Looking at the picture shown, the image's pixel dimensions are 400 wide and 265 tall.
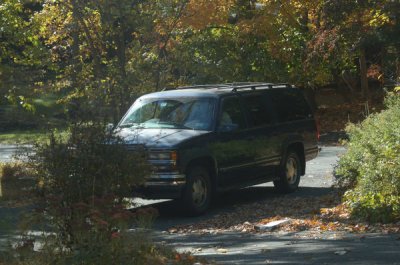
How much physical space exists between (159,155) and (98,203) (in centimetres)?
513

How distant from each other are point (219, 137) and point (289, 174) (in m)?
2.55

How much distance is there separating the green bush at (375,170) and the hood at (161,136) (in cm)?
248

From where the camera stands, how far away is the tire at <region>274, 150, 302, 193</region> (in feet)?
51.7

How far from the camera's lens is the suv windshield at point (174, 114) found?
14008mm

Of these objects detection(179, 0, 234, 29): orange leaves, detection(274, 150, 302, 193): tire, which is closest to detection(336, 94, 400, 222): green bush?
detection(274, 150, 302, 193): tire

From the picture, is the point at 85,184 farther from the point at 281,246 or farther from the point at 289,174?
the point at 289,174

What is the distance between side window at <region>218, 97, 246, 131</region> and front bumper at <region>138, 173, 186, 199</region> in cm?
156

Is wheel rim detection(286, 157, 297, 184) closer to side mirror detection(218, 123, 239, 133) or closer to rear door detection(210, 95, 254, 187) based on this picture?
rear door detection(210, 95, 254, 187)

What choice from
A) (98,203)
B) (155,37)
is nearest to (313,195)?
(155,37)

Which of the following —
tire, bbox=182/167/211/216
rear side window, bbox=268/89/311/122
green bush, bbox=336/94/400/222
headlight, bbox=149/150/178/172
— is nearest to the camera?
green bush, bbox=336/94/400/222

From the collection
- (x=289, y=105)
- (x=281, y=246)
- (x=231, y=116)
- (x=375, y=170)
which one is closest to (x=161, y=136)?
(x=231, y=116)

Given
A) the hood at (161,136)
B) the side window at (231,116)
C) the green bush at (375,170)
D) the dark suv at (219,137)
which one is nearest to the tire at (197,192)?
the dark suv at (219,137)

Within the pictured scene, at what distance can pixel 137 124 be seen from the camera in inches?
547

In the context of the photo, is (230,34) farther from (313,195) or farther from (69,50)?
(313,195)
